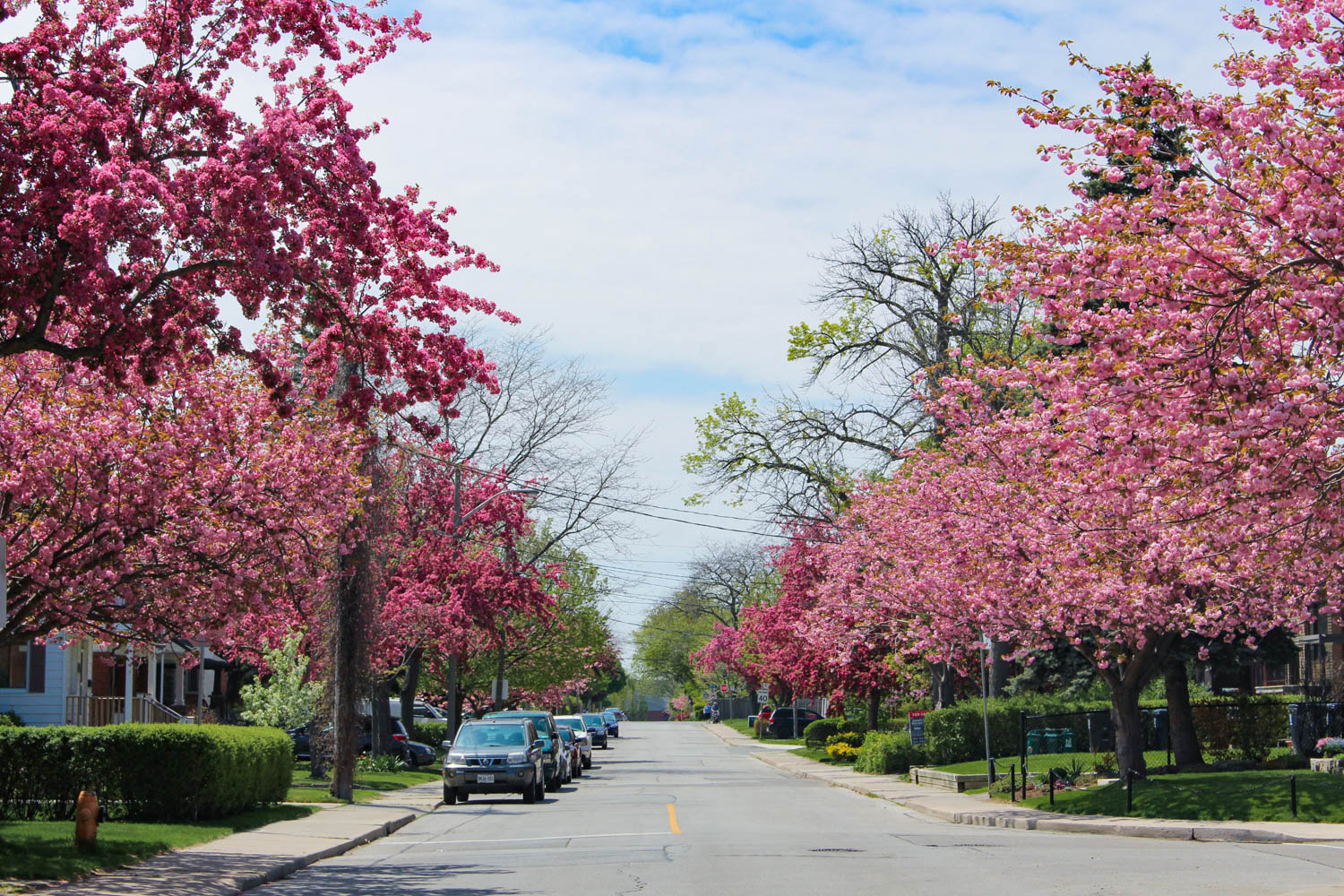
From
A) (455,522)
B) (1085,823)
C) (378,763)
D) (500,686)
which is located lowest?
(378,763)

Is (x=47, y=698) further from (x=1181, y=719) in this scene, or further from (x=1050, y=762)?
(x=1181, y=719)

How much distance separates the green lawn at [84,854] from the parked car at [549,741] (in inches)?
443

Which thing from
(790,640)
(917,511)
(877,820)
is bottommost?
(877,820)

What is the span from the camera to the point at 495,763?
26500 mm

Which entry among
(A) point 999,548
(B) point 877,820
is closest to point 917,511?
(A) point 999,548

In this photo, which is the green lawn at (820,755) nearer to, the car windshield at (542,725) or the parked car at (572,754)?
the parked car at (572,754)

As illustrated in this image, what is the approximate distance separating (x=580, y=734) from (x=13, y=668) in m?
16.5

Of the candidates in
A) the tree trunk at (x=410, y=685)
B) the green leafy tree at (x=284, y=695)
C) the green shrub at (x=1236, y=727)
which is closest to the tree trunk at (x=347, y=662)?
the green leafy tree at (x=284, y=695)

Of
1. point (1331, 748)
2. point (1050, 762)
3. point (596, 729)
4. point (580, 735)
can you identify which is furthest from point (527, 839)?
point (596, 729)

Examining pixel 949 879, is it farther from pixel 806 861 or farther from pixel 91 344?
pixel 91 344

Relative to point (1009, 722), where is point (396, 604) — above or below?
above

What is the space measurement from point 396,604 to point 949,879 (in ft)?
73.1

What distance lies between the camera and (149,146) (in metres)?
12.4

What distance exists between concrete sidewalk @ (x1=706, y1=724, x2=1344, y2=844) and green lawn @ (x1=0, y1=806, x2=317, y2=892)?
35.9 feet
